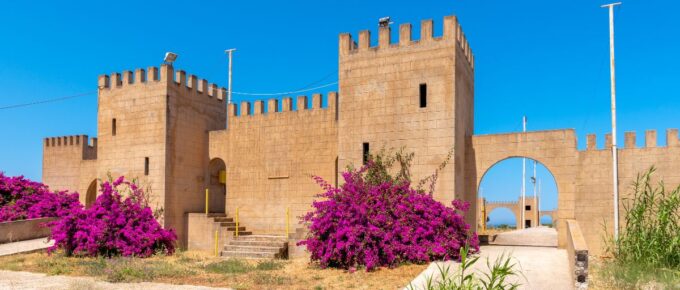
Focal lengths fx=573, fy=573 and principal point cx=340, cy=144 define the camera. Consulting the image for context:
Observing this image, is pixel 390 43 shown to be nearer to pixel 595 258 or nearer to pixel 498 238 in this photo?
pixel 498 238

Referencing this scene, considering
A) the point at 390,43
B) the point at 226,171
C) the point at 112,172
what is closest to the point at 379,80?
the point at 390,43

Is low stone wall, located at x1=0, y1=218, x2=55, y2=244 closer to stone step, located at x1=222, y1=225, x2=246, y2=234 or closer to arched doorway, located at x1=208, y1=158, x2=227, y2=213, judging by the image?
arched doorway, located at x1=208, y1=158, x2=227, y2=213

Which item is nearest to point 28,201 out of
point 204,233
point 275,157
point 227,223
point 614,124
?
point 204,233

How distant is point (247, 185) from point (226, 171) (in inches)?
53.0

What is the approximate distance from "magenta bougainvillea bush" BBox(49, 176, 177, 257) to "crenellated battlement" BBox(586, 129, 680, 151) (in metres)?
13.4

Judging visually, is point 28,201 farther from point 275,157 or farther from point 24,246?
point 275,157

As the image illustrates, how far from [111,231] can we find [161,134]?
12.8 feet

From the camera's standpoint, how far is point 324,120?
19375mm

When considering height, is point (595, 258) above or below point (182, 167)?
below

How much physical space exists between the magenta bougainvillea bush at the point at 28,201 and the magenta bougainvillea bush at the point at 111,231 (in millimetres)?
3570

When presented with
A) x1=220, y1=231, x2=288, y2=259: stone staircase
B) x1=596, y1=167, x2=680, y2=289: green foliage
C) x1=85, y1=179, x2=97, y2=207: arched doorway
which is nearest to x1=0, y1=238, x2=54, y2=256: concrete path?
x1=85, y1=179, x2=97, y2=207: arched doorway

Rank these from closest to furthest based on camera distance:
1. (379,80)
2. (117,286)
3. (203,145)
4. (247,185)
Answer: (117,286), (379,80), (247,185), (203,145)

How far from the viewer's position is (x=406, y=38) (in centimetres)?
1670

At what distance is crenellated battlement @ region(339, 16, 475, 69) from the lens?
53.1 feet
